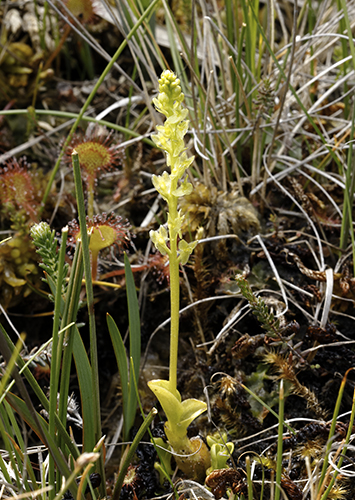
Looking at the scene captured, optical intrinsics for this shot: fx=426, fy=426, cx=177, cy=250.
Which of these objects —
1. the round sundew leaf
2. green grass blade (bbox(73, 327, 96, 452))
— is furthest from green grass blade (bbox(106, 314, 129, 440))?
the round sundew leaf

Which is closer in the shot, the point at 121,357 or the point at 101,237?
the point at 121,357

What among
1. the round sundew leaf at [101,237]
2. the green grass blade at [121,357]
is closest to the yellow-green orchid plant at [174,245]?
the green grass blade at [121,357]

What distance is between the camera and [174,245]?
851 millimetres

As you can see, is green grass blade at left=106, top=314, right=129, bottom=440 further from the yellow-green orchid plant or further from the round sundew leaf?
the round sundew leaf

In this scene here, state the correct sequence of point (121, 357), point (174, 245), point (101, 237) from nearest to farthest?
1. point (174, 245)
2. point (121, 357)
3. point (101, 237)

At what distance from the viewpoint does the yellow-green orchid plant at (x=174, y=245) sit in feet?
2.61

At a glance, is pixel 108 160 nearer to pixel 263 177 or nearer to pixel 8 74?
pixel 263 177

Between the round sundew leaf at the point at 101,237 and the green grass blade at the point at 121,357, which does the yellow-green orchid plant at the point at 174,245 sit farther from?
the round sundew leaf at the point at 101,237

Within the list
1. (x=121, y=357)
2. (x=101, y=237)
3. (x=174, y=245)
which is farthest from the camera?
(x=101, y=237)

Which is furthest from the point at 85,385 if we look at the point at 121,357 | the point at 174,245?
the point at 174,245

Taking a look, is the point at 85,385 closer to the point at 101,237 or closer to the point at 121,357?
the point at 121,357

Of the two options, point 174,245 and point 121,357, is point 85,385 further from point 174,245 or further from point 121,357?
point 174,245

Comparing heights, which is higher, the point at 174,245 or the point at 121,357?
the point at 174,245

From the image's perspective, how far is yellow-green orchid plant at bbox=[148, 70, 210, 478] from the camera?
80 cm
